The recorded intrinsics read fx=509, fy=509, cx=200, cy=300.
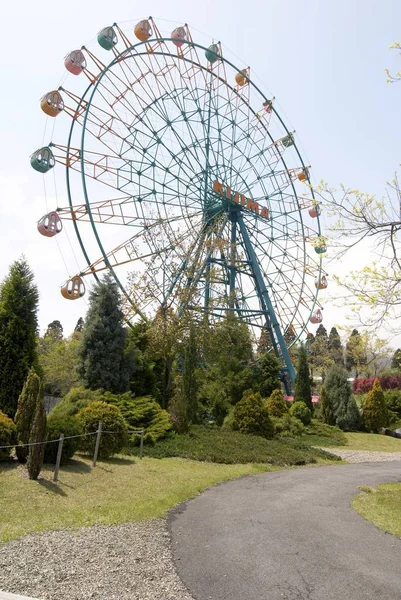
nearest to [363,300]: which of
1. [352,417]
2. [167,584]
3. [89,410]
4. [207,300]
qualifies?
[167,584]

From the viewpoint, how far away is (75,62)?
21094mm

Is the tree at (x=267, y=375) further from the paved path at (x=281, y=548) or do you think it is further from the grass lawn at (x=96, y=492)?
the paved path at (x=281, y=548)

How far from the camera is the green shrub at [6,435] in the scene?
379 inches

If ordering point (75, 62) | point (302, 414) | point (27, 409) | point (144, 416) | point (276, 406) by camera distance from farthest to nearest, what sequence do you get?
point (302, 414)
point (276, 406)
point (75, 62)
point (144, 416)
point (27, 409)

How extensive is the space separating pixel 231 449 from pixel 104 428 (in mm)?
4603

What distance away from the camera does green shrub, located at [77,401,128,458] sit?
1146 cm

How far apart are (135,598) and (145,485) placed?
520cm

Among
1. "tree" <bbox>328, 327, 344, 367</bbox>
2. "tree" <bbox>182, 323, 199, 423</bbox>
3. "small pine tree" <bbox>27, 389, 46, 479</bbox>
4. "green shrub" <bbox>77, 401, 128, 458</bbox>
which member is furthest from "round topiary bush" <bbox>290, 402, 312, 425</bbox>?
"tree" <bbox>328, 327, 344, 367</bbox>

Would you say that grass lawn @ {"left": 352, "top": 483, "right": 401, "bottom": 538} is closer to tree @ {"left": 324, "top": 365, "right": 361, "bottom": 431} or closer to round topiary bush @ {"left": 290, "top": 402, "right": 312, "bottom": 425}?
round topiary bush @ {"left": 290, "top": 402, "right": 312, "bottom": 425}

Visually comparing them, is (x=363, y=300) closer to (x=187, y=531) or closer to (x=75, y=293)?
(x=187, y=531)

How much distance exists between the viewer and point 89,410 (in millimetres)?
12086

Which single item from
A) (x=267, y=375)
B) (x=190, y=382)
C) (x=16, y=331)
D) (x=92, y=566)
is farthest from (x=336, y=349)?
(x=92, y=566)

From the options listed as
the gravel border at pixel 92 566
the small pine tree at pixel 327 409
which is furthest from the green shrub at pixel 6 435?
the small pine tree at pixel 327 409

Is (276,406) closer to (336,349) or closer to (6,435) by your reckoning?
(6,435)
